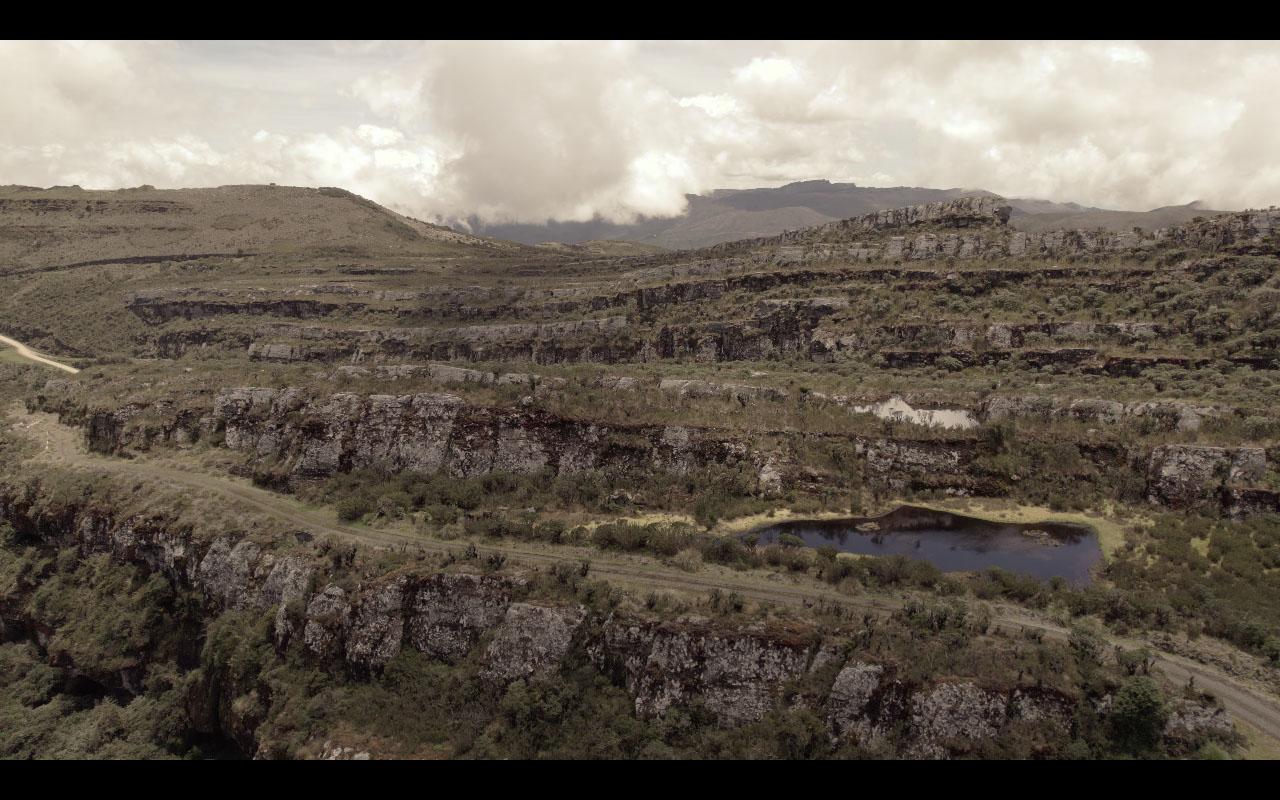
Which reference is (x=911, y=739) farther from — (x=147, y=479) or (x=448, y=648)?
(x=147, y=479)

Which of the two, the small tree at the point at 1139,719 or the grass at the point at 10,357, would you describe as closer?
the small tree at the point at 1139,719

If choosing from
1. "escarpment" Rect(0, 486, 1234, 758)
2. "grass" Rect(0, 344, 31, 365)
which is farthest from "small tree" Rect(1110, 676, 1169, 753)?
"grass" Rect(0, 344, 31, 365)

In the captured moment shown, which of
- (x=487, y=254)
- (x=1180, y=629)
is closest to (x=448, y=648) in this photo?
(x=1180, y=629)

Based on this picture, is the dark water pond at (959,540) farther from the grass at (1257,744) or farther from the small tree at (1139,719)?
the small tree at (1139,719)

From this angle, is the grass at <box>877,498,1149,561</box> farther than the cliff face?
Yes

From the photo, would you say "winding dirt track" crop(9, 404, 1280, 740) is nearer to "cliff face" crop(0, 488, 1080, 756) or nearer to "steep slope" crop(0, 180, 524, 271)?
"cliff face" crop(0, 488, 1080, 756)

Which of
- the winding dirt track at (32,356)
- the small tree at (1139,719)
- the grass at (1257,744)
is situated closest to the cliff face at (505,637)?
the small tree at (1139,719)

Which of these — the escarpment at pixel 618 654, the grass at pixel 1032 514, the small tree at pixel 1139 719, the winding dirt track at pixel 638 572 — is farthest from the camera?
the grass at pixel 1032 514
